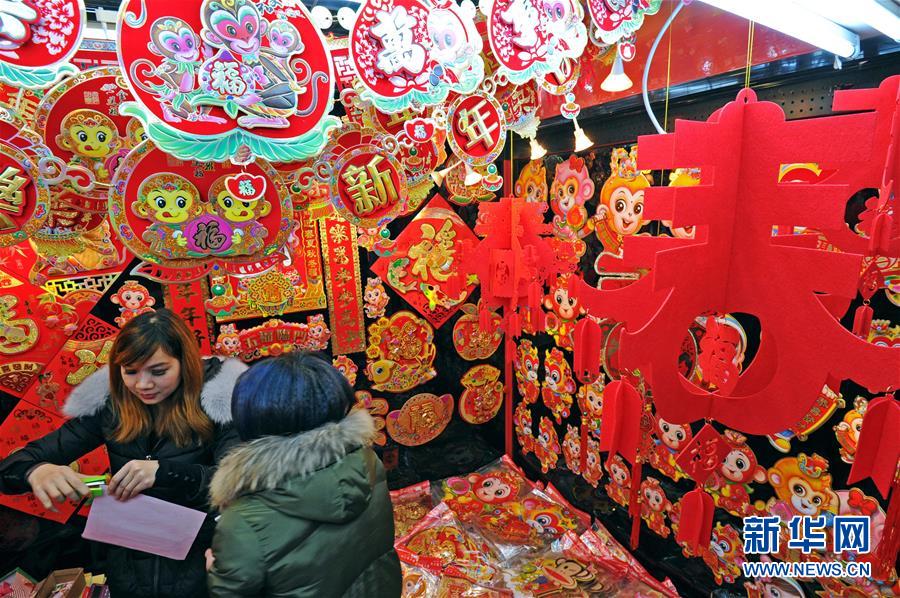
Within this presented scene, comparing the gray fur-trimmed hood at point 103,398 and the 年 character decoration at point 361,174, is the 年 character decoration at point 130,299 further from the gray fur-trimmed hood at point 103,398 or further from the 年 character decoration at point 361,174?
the 年 character decoration at point 361,174

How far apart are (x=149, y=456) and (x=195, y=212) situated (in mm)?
899

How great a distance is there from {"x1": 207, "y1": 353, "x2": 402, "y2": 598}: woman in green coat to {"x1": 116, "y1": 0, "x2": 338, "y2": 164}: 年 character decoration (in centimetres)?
69

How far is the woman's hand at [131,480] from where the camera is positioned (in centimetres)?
152

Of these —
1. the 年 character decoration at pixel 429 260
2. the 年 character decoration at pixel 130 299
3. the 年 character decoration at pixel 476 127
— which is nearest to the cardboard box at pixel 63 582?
the 年 character decoration at pixel 130 299

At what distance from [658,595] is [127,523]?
97.1 inches

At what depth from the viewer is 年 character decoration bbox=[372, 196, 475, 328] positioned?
3201 millimetres

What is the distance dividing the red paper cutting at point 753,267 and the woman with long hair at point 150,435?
4.63 ft

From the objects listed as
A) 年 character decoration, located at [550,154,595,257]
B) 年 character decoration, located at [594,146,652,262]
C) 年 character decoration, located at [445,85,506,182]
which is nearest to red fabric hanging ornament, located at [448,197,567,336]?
年 character decoration, located at [445,85,506,182]

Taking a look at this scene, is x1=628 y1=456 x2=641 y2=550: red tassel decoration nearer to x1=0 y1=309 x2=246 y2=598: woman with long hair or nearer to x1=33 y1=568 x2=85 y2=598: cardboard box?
x1=0 y1=309 x2=246 y2=598: woman with long hair

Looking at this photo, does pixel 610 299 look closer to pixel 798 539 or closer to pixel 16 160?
pixel 798 539

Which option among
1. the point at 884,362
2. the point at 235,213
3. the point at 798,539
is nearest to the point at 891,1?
the point at 884,362

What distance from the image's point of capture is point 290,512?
1.17 m

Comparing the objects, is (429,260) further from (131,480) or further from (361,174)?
(131,480)

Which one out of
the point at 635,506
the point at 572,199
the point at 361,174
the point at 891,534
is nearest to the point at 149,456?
the point at 361,174
